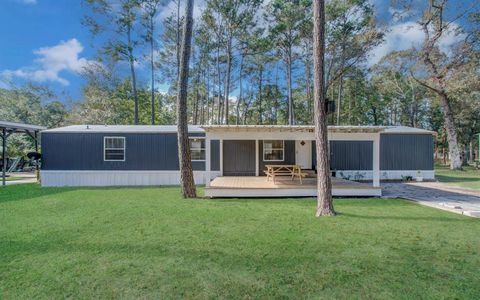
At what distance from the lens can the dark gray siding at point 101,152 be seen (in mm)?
11805

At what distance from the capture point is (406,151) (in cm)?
1289

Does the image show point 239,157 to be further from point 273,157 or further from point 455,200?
point 455,200

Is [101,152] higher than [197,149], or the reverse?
[197,149]

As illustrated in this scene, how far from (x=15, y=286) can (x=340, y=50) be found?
67.4 ft

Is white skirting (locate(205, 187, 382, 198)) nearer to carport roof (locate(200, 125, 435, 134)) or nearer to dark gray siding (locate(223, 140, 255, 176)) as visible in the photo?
carport roof (locate(200, 125, 435, 134))

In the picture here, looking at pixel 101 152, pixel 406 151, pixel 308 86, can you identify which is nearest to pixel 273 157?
pixel 406 151

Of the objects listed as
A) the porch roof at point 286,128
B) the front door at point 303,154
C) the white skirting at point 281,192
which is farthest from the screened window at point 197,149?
the front door at point 303,154

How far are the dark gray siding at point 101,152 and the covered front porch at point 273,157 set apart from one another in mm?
2209

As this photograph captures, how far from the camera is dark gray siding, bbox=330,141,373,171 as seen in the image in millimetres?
12773

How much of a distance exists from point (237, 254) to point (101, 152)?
1059 centimetres

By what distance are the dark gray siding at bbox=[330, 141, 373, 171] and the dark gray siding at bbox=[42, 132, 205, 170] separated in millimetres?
7660

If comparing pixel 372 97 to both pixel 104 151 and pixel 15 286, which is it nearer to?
pixel 104 151

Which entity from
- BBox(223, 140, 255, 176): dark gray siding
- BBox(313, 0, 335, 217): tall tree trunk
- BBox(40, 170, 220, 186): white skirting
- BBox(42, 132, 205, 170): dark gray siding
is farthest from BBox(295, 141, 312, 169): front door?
BBox(313, 0, 335, 217): tall tree trunk

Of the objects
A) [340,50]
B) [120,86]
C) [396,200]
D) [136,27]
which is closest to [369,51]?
[340,50]
